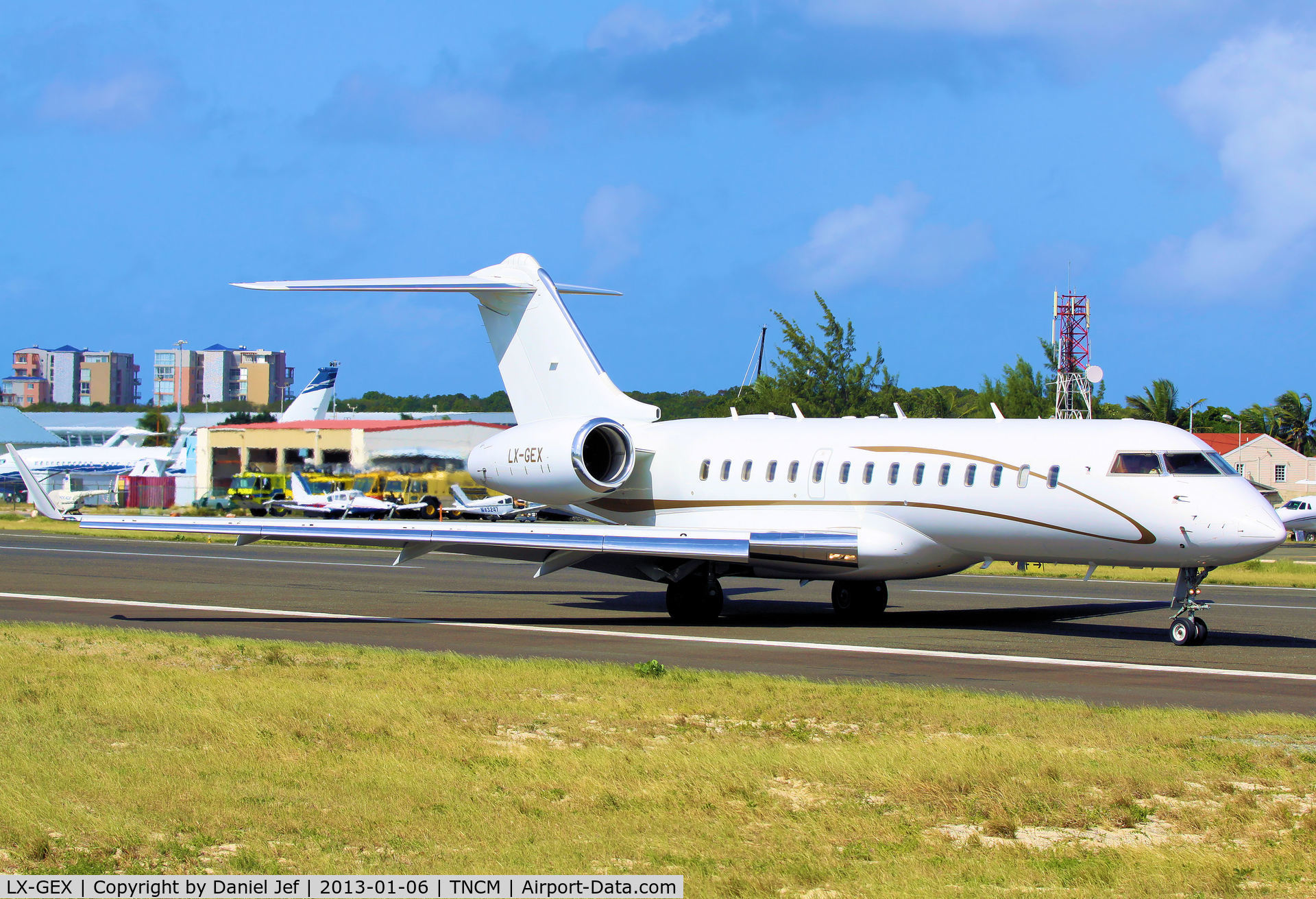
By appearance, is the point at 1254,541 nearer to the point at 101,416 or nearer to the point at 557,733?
the point at 557,733

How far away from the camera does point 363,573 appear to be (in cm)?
3167

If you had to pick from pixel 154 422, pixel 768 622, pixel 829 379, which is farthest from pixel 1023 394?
pixel 154 422

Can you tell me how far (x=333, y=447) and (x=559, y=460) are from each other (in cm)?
4788

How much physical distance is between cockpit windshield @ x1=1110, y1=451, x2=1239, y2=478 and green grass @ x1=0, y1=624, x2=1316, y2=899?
6.17m

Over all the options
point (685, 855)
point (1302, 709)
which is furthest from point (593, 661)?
point (685, 855)

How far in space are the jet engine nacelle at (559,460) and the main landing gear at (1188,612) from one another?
912 cm

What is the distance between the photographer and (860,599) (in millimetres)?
21500

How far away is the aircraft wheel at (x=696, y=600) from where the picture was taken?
823 inches

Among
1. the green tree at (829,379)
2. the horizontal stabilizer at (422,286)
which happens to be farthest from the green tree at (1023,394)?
the horizontal stabilizer at (422,286)

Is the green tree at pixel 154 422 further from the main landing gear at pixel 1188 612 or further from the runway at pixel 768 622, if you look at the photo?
the main landing gear at pixel 1188 612

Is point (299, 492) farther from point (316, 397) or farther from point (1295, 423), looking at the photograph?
point (1295, 423)

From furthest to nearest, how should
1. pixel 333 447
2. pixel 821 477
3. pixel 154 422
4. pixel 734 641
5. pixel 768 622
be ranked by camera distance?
1. pixel 154 422
2. pixel 333 447
3. pixel 768 622
4. pixel 821 477
5. pixel 734 641

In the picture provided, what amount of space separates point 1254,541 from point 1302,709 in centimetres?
424

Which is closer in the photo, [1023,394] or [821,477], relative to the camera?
[821,477]
